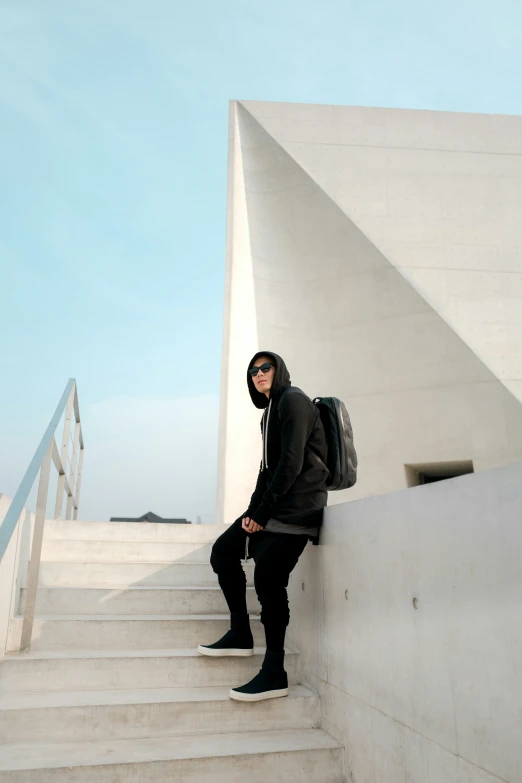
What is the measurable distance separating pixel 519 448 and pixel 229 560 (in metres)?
3.92

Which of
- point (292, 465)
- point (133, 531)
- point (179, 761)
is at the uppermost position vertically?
point (292, 465)

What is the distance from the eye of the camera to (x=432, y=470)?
5734 mm

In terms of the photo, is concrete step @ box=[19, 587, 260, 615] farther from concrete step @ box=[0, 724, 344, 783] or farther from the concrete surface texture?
the concrete surface texture

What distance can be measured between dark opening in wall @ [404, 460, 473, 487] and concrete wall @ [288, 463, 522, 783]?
3.76 m

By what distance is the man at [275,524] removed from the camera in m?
2.04

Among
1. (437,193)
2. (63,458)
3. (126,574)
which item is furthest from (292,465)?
(437,193)

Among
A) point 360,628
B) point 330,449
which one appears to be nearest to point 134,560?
point 330,449

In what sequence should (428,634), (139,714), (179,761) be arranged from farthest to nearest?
(139,714), (179,761), (428,634)

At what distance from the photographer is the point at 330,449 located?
2.23 m

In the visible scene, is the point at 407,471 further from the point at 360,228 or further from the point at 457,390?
the point at 360,228

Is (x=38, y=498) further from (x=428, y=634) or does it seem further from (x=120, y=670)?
(x=428, y=634)

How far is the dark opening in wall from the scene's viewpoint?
553 centimetres

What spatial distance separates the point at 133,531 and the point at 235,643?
4.60 ft

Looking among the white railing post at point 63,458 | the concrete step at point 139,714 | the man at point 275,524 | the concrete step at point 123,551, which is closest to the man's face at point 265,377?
the man at point 275,524
